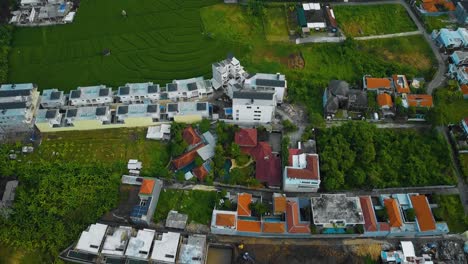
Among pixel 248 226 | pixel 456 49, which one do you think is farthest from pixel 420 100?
pixel 248 226

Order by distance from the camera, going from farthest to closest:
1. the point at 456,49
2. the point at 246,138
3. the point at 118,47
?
1. the point at 118,47
2. the point at 456,49
3. the point at 246,138

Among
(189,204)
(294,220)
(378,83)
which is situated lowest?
(294,220)

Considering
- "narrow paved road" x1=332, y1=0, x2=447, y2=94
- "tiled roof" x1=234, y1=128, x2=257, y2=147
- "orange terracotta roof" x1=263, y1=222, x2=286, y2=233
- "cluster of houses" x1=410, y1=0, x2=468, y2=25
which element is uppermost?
"cluster of houses" x1=410, y1=0, x2=468, y2=25

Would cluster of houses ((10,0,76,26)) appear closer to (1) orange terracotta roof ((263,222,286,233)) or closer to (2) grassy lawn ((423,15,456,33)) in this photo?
(1) orange terracotta roof ((263,222,286,233))

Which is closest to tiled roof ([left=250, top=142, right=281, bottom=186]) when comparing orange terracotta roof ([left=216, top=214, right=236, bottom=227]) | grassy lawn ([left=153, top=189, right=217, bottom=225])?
grassy lawn ([left=153, top=189, right=217, bottom=225])

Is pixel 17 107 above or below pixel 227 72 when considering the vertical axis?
below

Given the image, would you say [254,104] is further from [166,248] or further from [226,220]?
[166,248]
